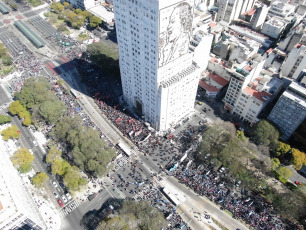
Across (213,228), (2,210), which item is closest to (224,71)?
(213,228)

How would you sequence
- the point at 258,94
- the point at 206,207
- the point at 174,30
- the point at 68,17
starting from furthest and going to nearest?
1. the point at 68,17
2. the point at 258,94
3. the point at 206,207
4. the point at 174,30

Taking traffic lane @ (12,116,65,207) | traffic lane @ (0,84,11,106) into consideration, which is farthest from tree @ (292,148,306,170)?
traffic lane @ (0,84,11,106)

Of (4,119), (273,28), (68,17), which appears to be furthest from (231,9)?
(4,119)

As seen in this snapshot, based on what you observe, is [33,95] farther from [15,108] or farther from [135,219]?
[135,219]

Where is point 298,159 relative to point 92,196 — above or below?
above

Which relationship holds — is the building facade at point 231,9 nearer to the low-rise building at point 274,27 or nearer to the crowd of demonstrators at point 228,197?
the low-rise building at point 274,27

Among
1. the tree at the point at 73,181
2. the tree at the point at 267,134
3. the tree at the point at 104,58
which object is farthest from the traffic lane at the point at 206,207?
the tree at the point at 104,58

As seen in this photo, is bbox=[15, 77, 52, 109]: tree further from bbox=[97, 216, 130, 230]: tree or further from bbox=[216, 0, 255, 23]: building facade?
bbox=[216, 0, 255, 23]: building facade
